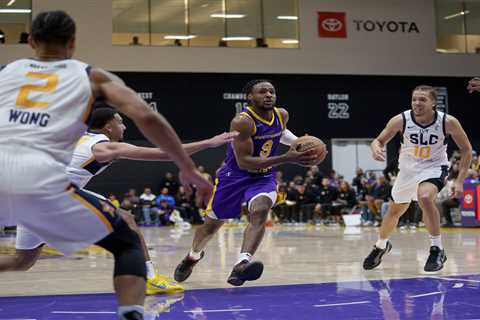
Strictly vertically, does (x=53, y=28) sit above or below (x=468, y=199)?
above

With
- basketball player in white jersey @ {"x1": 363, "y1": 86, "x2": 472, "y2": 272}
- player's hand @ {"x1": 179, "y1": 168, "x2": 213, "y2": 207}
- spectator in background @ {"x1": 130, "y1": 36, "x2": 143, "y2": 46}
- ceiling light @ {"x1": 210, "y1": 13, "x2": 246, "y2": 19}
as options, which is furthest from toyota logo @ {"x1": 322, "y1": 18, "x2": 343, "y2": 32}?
player's hand @ {"x1": 179, "y1": 168, "x2": 213, "y2": 207}

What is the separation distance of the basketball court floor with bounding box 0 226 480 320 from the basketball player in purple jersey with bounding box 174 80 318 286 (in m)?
0.60

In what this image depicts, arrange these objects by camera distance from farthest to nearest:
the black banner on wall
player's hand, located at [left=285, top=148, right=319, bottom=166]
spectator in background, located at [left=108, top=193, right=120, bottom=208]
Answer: the black banner on wall → spectator in background, located at [left=108, top=193, right=120, bottom=208] → player's hand, located at [left=285, top=148, right=319, bottom=166]

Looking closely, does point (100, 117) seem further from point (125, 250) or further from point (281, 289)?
point (281, 289)

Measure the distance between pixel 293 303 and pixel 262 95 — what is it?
226cm

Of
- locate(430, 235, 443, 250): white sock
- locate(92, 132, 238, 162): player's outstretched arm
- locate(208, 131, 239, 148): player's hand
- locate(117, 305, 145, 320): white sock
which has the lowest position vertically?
locate(430, 235, 443, 250): white sock

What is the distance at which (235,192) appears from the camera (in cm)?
766

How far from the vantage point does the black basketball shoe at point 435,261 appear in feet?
27.1

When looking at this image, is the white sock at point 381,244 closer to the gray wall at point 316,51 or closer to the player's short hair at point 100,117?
the player's short hair at point 100,117

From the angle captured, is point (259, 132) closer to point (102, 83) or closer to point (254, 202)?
point (254, 202)

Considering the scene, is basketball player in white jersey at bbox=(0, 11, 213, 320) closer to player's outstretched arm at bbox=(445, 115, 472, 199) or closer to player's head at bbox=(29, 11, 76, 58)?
player's head at bbox=(29, 11, 76, 58)

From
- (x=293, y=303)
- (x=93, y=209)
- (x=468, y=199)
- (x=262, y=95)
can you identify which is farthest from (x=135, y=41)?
(x=93, y=209)

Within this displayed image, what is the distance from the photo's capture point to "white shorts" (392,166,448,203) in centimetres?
857

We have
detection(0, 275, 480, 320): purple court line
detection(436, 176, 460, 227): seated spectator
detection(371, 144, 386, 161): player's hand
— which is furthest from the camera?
detection(436, 176, 460, 227): seated spectator
